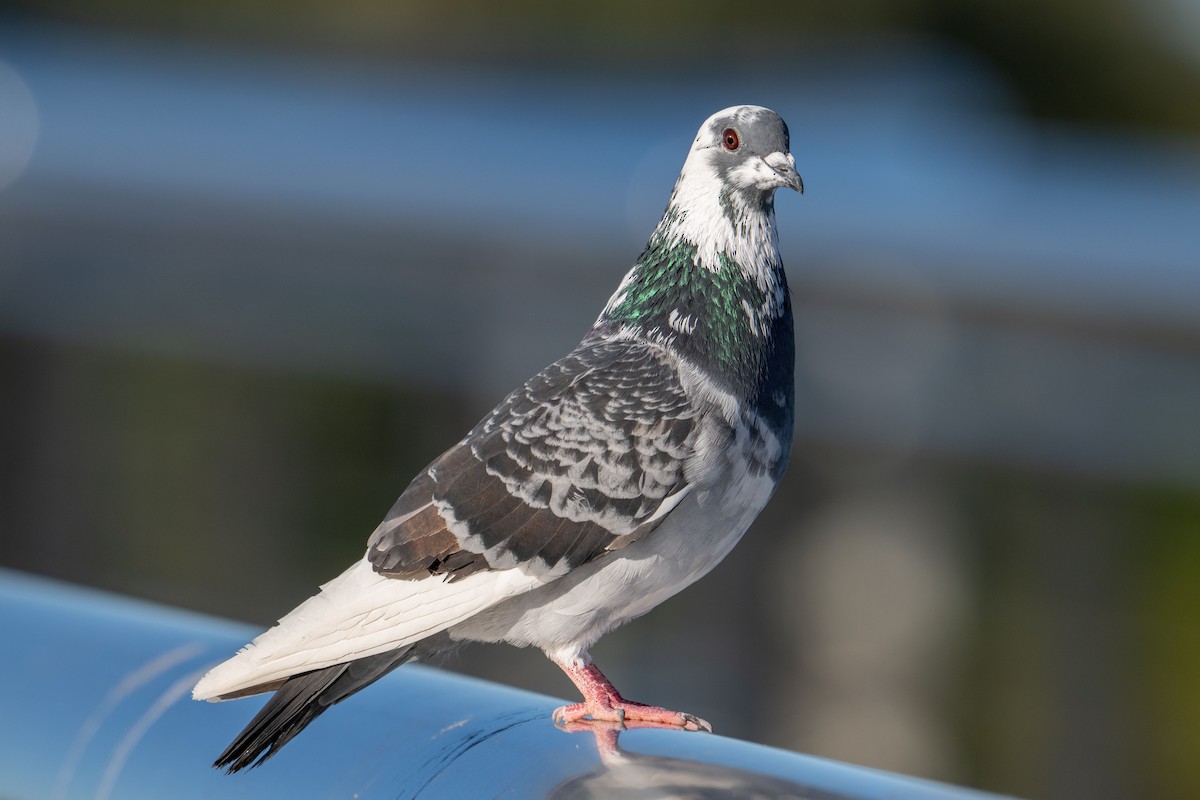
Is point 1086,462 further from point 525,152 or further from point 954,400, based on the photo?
point 525,152

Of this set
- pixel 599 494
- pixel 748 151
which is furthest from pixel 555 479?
pixel 748 151

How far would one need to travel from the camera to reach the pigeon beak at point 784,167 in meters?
2.69

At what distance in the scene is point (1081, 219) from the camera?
7.21m

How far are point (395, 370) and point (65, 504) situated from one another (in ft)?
10.6

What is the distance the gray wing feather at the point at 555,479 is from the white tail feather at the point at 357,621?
3cm

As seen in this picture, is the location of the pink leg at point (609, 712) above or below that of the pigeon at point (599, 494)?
below

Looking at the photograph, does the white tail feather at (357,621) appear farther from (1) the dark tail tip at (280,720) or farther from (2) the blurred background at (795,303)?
(2) the blurred background at (795,303)

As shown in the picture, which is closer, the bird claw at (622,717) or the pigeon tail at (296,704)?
the pigeon tail at (296,704)

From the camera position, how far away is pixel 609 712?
2.64m

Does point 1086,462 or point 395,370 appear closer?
point 1086,462

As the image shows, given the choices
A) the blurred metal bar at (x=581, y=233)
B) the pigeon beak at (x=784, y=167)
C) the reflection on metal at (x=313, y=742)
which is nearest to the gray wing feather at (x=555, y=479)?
the reflection on metal at (x=313, y=742)

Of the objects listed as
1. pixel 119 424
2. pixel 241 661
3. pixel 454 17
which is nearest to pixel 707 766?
pixel 241 661

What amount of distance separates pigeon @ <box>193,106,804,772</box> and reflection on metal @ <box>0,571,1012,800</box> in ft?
0.33

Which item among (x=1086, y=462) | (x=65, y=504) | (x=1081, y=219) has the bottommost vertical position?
(x=65, y=504)
